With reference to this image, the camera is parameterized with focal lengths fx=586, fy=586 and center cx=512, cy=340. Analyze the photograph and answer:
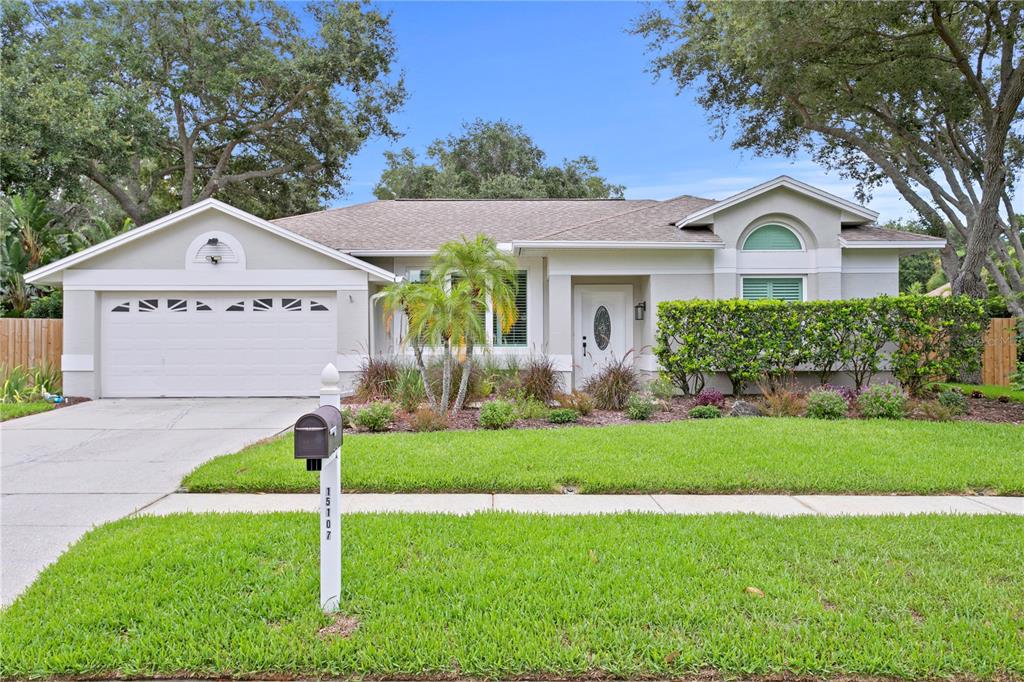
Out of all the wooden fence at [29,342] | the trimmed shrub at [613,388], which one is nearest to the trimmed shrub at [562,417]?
the trimmed shrub at [613,388]

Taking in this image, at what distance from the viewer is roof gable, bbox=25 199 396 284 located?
12656 millimetres

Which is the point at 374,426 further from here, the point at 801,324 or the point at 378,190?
the point at 378,190

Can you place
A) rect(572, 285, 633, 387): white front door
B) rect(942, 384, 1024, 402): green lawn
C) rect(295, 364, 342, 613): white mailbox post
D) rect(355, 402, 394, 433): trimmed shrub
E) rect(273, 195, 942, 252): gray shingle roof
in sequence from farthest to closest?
rect(572, 285, 633, 387): white front door → rect(273, 195, 942, 252): gray shingle roof → rect(942, 384, 1024, 402): green lawn → rect(355, 402, 394, 433): trimmed shrub → rect(295, 364, 342, 613): white mailbox post

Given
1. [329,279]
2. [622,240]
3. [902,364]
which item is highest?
[622,240]

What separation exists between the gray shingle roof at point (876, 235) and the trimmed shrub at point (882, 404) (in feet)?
15.5

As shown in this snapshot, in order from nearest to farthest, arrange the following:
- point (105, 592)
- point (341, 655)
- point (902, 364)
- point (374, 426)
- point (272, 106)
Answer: point (341, 655) → point (105, 592) → point (374, 426) → point (902, 364) → point (272, 106)

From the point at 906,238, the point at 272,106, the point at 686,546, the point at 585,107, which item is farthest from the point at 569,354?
the point at 272,106

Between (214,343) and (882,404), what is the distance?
13309 mm

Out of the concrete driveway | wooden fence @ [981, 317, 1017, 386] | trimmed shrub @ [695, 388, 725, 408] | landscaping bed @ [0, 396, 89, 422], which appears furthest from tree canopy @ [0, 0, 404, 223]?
wooden fence @ [981, 317, 1017, 386]

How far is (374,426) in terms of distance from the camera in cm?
914

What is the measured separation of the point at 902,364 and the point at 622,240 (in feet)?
19.7

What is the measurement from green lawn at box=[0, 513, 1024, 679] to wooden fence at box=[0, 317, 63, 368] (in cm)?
1159

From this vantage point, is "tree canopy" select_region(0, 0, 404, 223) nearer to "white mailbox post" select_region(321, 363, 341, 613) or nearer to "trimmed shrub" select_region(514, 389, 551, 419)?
"trimmed shrub" select_region(514, 389, 551, 419)

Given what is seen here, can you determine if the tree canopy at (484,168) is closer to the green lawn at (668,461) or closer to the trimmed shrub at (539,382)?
the trimmed shrub at (539,382)
